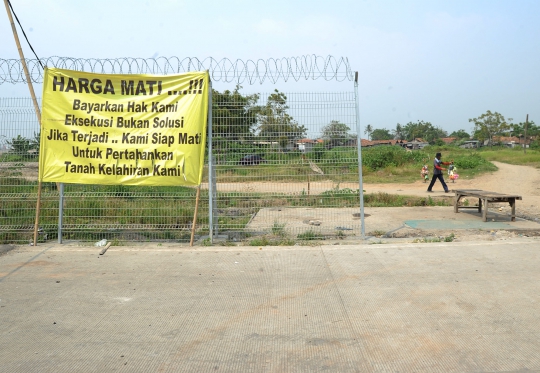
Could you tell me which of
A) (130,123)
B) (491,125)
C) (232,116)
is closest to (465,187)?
(232,116)

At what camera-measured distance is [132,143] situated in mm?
8156

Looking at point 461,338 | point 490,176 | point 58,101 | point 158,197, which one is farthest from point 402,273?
point 490,176

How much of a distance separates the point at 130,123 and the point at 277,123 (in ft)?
8.22

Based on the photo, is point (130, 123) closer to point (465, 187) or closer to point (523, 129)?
point (465, 187)

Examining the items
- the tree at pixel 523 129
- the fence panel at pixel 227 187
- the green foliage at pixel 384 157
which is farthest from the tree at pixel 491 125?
the fence panel at pixel 227 187

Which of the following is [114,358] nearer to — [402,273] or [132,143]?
[402,273]

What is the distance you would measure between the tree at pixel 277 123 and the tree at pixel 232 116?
16 cm

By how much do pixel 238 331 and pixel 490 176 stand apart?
24.2 meters

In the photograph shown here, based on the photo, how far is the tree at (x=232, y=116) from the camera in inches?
325

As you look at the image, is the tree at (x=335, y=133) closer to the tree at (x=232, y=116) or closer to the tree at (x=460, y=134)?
the tree at (x=232, y=116)

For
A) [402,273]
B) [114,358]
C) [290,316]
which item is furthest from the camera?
[402,273]

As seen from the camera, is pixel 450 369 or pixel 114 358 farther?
pixel 114 358

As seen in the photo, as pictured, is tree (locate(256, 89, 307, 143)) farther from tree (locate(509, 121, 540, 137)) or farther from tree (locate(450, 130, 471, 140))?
tree (locate(450, 130, 471, 140))

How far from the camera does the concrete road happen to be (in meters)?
4.11
